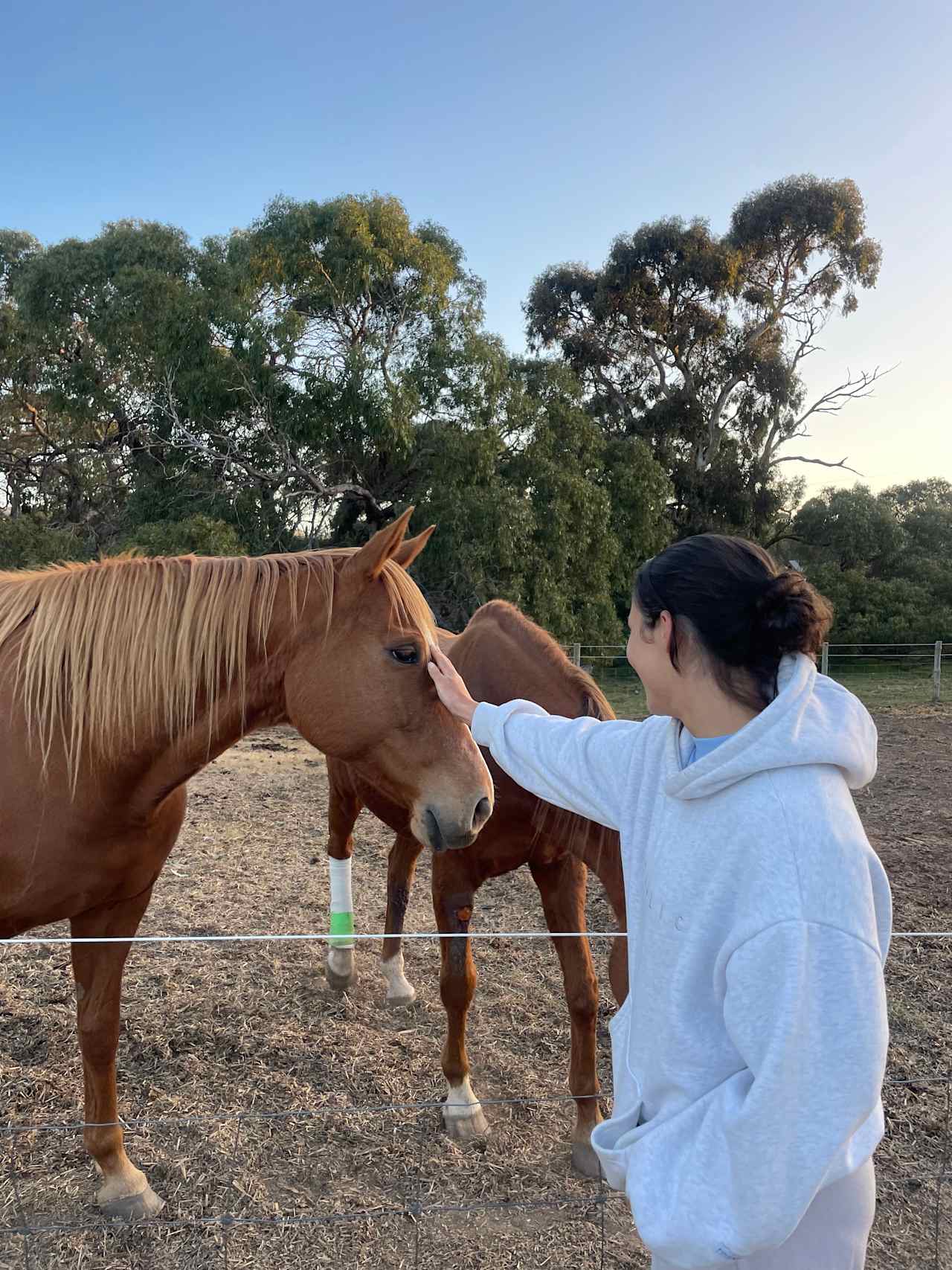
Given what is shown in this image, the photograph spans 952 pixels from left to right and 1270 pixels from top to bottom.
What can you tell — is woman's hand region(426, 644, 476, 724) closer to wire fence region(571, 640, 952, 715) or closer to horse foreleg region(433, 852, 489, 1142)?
horse foreleg region(433, 852, 489, 1142)

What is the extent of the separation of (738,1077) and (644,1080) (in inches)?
7.3

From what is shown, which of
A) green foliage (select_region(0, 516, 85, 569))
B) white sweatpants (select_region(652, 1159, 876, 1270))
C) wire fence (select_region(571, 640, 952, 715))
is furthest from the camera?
green foliage (select_region(0, 516, 85, 569))

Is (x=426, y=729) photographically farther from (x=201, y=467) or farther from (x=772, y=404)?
(x=772, y=404)

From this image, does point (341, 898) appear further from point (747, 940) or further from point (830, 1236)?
point (747, 940)

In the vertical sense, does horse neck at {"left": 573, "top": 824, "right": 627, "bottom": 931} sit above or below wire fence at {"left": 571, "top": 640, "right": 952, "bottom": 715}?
above

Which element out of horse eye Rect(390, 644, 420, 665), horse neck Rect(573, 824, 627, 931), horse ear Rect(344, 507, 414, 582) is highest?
horse ear Rect(344, 507, 414, 582)

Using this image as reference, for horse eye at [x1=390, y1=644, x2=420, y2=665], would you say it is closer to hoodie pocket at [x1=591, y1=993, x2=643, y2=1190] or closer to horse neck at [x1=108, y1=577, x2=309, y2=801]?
horse neck at [x1=108, y1=577, x2=309, y2=801]

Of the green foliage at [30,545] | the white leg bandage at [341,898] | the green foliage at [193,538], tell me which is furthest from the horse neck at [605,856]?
the green foliage at [30,545]

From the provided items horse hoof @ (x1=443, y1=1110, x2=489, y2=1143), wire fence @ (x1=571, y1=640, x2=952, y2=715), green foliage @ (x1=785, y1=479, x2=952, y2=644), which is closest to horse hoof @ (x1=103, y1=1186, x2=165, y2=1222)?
horse hoof @ (x1=443, y1=1110, x2=489, y2=1143)

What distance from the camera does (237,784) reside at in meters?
7.41

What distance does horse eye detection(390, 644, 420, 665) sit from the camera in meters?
1.94

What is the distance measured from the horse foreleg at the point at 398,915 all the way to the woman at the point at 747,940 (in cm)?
260

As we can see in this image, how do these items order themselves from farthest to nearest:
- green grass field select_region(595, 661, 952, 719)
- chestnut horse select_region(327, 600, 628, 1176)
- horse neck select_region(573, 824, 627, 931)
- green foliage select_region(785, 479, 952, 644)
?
green foliage select_region(785, 479, 952, 644)
green grass field select_region(595, 661, 952, 719)
chestnut horse select_region(327, 600, 628, 1176)
horse neck select_region(573, 824, 627, 931)

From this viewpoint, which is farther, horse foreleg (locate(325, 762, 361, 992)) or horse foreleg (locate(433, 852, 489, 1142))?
horse foreleg (locate(325, 762, 361, 992))
